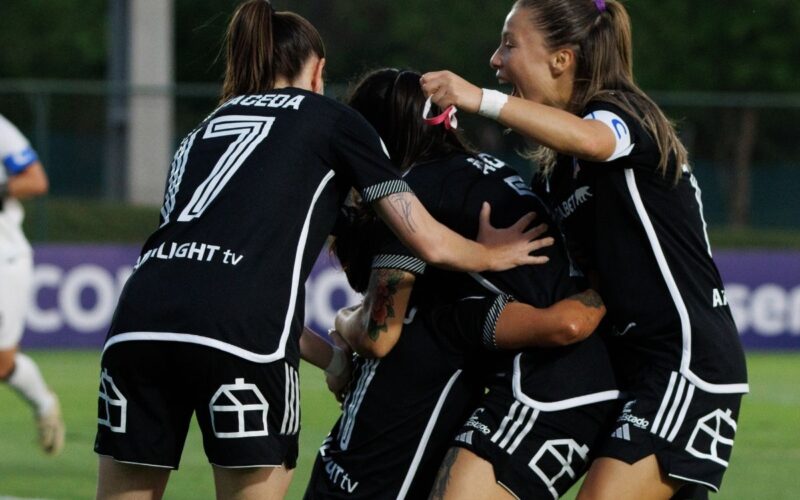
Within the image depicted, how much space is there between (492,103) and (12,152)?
5941mm

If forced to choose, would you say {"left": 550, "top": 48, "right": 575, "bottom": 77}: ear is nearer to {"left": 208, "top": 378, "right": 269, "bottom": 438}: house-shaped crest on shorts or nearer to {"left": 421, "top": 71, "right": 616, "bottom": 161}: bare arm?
{"left": 421, "top": 71, "right": 616, "bottom": 161}: bare arm

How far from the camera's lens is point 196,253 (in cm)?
418

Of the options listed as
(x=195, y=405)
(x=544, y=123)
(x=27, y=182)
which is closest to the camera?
(x=544, y=123)

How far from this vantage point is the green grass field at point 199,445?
7.63 metres

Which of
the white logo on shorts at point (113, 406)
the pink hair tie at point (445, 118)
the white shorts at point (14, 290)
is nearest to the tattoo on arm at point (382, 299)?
the pink hair tie at point (445, 118)

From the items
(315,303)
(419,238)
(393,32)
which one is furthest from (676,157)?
(393,32)

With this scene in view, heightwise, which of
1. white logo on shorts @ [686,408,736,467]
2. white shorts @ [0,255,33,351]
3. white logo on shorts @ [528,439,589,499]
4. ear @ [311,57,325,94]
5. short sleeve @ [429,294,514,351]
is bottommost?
white shorts @ [0,255,33,351]

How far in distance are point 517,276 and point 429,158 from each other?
479mm

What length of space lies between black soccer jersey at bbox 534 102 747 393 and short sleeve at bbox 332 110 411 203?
60cm

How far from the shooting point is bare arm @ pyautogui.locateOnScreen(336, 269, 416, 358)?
4.52 meters

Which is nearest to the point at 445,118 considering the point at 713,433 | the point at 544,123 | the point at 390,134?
the point at 544,123

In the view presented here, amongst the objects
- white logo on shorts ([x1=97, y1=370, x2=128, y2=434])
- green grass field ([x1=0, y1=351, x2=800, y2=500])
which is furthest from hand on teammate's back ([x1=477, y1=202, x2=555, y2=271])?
green grass field ([x1=0, y1=351, x2=800, y2=500])

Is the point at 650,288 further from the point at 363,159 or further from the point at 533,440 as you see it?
the point at 363,159

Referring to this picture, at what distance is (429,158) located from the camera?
4664 mm
